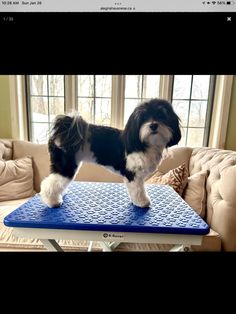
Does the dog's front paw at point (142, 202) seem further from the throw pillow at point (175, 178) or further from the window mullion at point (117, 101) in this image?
the window mullion at point (117, 101)

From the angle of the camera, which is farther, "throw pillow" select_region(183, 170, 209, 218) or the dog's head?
"throw pillow" select_region(183, 170, 209, 218)

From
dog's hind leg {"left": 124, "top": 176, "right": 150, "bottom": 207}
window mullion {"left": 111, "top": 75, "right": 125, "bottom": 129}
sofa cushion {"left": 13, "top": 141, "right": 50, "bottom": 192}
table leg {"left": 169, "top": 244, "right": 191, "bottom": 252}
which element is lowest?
table leg {"left": 169, "top": 244, "right": 191, "bottom": 252}

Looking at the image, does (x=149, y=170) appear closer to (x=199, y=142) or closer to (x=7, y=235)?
(x=199, y=142)

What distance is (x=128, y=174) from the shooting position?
17.2 inches

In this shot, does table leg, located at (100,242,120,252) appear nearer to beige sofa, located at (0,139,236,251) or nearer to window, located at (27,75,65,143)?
beige sofa, located at (0,139,236,251)

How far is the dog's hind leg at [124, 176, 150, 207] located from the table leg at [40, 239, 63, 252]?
178 mm

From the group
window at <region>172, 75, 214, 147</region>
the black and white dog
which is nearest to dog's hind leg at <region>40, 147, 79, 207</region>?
the black and white dog

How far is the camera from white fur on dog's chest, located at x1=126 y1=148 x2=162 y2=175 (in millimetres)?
419

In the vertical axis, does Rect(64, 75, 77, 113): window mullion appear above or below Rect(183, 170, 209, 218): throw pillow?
above

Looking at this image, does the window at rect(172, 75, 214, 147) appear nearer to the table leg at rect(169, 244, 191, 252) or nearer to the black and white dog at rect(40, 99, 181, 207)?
the black and white dog at rect(40, 99, 181, 207)

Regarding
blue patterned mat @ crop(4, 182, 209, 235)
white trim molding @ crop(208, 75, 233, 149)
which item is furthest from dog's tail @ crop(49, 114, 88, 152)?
white trim molding @ crop(208, 75, 233, 149)

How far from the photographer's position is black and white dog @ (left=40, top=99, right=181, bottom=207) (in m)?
0.41

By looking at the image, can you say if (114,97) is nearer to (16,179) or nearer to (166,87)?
(166,87)
